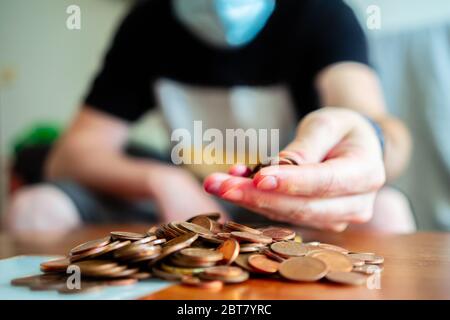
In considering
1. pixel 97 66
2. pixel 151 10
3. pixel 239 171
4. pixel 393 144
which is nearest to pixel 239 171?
pixel 239 171

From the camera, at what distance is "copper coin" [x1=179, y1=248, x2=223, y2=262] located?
393 mm

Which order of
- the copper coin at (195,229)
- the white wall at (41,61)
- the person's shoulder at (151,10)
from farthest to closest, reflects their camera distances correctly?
the white wall at (41,61) < the person's shoulder at (151,10) < the copper coin at (195,229)

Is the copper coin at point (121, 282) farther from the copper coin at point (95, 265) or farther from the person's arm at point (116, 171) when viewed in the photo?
the person's arm at point (116, 171)

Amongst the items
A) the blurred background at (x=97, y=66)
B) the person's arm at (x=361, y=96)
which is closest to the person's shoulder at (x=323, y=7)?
the person's arm at (x=361, y=96)

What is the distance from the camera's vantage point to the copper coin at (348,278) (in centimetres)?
38

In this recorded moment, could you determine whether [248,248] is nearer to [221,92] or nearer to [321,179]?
[321,179]

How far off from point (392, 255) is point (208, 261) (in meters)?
0.25

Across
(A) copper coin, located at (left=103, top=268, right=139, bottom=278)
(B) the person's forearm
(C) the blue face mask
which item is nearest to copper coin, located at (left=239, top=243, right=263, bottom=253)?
(A) copper coin, located at (left=103, top=268, right=139, bottom=278)

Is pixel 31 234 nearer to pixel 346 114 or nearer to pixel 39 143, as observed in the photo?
pixel 346 114

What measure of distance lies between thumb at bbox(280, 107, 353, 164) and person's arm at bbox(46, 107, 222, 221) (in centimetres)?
41

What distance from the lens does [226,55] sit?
1212 mm

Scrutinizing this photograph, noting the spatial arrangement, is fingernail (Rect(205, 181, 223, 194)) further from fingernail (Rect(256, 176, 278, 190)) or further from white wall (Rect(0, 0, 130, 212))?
white wall (Rect(0, 0, 130, 212))

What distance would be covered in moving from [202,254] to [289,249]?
A: 0.30 feet

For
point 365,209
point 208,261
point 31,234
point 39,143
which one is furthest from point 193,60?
point 39,143
